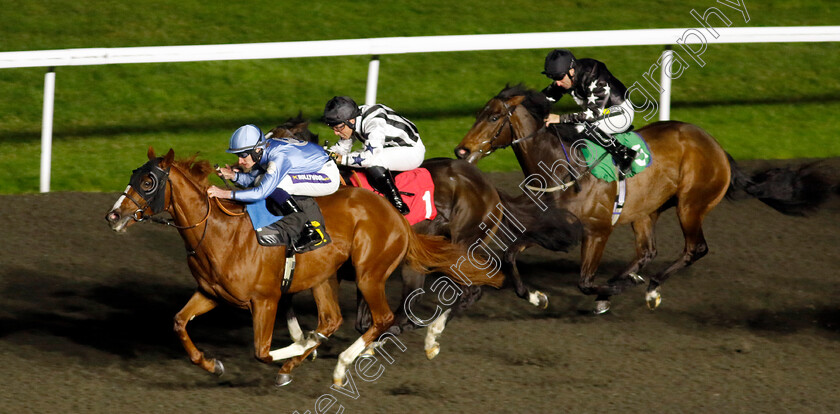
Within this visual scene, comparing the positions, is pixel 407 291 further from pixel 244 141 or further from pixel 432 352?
pixel 244 141

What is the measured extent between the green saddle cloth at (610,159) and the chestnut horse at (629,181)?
0.05 metres

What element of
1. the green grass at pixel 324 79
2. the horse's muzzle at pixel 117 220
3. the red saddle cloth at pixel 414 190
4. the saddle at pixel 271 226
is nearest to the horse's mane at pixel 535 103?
the red saddle cloth at pixel 414 190

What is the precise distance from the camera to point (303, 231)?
18.2 ft

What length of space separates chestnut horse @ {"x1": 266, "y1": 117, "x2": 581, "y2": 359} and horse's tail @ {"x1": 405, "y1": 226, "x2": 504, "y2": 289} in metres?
0.18

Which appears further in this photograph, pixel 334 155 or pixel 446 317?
pixel 446 317

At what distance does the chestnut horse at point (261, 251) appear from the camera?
5.17 metres

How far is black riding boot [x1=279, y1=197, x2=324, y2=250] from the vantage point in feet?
18.2

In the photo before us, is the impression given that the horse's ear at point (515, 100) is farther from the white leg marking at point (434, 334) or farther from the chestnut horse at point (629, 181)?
the white leg marking at point (434, 334)

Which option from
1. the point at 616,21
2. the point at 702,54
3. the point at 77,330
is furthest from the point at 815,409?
the point at 616,21

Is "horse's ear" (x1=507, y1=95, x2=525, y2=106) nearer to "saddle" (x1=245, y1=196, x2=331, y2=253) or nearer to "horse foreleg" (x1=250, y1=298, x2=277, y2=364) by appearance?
"saddle" (x1=245, y1=196, x2=331, y2=253)

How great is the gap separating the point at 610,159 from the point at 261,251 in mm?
2645

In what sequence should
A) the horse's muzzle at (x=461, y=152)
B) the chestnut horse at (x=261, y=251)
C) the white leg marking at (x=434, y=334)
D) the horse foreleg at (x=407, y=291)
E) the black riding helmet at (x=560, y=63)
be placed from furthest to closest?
the black riding helmet at (x=560, y=63), the horse's muzzle at (x=461, y=152), the horse foreleg at (x=407, y=291), the white leg marking at (x=434, y=334), the chestnut horse at (x=261, y=251)

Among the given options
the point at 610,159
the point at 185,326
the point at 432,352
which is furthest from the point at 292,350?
the point at 610,159

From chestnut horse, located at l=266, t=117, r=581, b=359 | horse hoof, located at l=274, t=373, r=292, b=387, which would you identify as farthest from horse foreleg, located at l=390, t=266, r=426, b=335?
horse hoof, located at l=274, t=373, r=292, b=387
